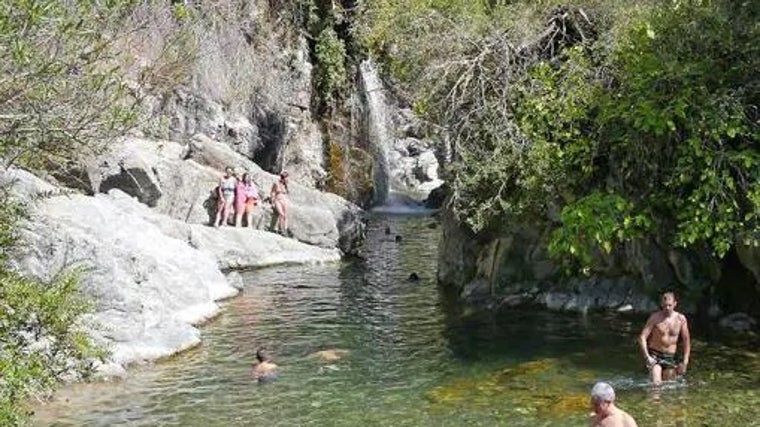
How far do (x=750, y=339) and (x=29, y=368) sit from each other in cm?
1254

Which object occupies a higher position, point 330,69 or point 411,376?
point 330,69

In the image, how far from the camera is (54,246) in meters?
16.8

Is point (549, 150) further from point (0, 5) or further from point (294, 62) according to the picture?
point (294, 62)

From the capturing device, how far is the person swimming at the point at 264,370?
589 inches

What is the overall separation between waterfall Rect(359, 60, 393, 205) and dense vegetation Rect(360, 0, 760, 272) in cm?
1732

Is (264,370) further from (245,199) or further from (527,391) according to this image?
(245,199)

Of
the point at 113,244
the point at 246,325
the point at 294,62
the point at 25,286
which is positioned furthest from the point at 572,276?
the point at 294,62

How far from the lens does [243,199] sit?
28.9 m

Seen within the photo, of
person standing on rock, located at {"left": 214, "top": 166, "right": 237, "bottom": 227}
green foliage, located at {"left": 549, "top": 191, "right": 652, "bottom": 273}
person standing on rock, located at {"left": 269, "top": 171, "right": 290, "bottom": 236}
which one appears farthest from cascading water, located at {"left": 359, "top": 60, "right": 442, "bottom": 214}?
green foliage, located at {"left": 549, "top": 191, "right": 652, "bottom": 273}

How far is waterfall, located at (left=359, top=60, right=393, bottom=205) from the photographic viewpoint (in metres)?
39.1

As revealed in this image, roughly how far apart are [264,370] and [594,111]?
26.0 ft

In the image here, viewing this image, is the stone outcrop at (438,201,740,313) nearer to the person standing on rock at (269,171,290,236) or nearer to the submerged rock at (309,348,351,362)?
the submerged rock at (309,348,351,362)

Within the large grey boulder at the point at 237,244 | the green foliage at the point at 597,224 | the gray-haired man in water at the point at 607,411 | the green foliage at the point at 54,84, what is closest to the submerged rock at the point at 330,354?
the green foliage at the point at 597,224

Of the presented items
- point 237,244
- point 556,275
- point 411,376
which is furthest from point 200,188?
point 411,376
